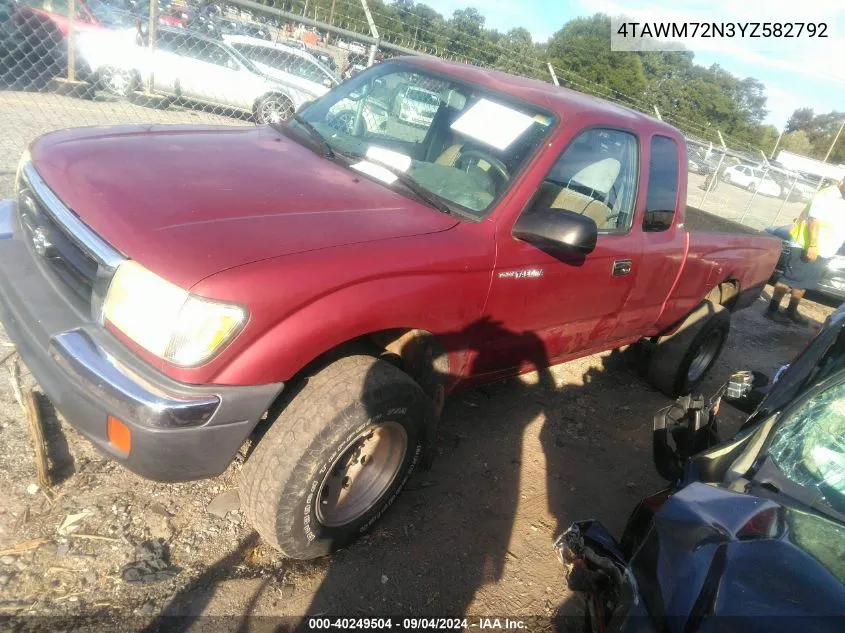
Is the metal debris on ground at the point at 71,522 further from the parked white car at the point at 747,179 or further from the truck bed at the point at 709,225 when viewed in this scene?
the parked white car at the point at 747,179

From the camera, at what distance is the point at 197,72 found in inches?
391

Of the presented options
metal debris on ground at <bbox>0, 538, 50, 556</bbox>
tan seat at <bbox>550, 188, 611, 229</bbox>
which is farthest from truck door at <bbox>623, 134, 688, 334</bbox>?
metal debris on ground at <bbox>0, 538, 50, 556</bbox>

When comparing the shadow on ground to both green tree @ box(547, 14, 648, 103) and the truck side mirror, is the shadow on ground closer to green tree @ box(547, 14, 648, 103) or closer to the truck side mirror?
the truck side mirror

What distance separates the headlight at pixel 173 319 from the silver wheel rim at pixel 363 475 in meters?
0.78

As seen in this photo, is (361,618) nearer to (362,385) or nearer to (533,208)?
(362,385)

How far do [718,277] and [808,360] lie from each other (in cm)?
201

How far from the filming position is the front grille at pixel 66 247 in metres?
2.08

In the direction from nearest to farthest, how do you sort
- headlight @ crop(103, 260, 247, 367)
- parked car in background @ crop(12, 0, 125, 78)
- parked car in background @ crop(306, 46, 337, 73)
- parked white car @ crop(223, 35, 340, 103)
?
headlight @ crop(103, 260, 247, 367) → parked car in background @ crop(12, 0, 125, 78) → parked white car @ crop(223, 35, 340, 103) → parked car in background @ crop(306, 46, 337, 73)

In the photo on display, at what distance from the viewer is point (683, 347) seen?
451 cm

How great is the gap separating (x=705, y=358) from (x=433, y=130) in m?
3.18

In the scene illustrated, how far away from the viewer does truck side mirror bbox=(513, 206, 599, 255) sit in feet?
8.54

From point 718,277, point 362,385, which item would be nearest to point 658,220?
point 718,277

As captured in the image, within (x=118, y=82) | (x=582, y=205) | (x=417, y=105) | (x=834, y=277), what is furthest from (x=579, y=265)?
(x=118, y=82)

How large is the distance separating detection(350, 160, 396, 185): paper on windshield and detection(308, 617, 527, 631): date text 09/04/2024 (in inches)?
73.5
